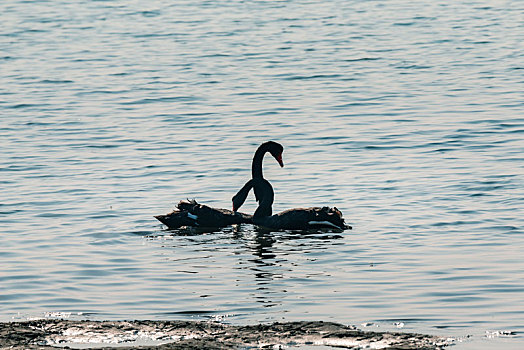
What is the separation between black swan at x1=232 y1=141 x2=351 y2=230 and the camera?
49.1ft

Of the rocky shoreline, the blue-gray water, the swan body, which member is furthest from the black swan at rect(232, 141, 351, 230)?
the rocky shoreline

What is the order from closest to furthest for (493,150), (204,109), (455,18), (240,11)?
(493,150) → (204,109) → (455,18) → (240,11)

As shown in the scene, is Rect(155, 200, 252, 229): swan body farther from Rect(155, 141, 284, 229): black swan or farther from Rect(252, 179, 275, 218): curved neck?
Rect(252, 179, 275, 218): curved neck

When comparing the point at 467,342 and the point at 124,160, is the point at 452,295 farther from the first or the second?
the point at 124,160

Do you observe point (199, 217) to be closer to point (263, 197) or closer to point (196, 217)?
point (196, 217)

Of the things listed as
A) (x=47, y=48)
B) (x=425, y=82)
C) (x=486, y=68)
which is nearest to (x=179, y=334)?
(x=425, y=82)

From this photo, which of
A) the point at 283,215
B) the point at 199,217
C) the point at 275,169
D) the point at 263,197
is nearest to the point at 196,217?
the point at 199,217

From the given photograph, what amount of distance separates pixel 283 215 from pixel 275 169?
13.2 ft

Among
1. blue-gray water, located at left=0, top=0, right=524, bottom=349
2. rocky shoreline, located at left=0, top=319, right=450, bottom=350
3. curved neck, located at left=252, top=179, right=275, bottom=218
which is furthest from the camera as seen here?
curved neck, located at left=252, top=179, right=275, bottom=218

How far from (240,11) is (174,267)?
31.7m

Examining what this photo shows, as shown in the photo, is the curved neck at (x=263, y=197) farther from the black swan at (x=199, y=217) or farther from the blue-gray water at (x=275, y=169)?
the blue-gray water at (x=275, y=169)

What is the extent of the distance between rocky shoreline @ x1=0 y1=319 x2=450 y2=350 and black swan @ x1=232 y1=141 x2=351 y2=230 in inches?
188

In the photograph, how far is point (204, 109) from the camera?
2522 centimetres

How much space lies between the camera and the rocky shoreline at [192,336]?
31.1 ft
